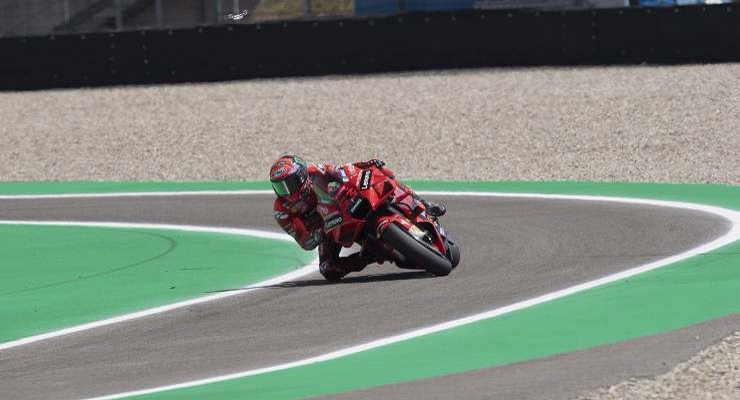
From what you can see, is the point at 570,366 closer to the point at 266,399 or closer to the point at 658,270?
the point at 266,399

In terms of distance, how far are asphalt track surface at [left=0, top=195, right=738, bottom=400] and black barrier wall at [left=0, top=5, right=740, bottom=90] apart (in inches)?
407

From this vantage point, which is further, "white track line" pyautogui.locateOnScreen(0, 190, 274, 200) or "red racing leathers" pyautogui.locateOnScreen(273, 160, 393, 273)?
"white track line" pyautogui.locateOnScreen(0, 190, 274, 200)

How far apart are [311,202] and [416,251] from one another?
108 centimetres

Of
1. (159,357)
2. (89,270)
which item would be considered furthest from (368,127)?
(159,357)

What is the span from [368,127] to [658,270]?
50.7 ft

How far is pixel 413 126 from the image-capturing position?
26391 mm

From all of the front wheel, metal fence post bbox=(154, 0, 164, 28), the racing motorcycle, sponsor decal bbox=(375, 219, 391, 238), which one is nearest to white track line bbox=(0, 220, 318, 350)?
the racing motorcycle

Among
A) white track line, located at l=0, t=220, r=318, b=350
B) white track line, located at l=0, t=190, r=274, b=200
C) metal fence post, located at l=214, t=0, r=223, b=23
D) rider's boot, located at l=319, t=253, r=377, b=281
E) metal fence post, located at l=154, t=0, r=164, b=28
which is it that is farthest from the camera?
metal fence post, located at l=154, t=0, r=164, b=28

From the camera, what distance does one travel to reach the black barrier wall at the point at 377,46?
26.1m

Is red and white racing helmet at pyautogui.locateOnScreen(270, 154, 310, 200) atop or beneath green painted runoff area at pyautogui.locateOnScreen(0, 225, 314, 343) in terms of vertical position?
atop

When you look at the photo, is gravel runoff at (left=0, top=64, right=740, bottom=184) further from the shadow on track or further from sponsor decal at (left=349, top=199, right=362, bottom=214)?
sponsor decal at (left=349, top=199, right=362, bottom=214)

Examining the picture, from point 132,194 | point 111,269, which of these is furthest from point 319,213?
point 132,194

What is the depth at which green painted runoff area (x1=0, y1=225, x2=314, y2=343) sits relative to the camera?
11.5 metres

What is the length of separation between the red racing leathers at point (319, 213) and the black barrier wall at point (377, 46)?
15.0 metres
